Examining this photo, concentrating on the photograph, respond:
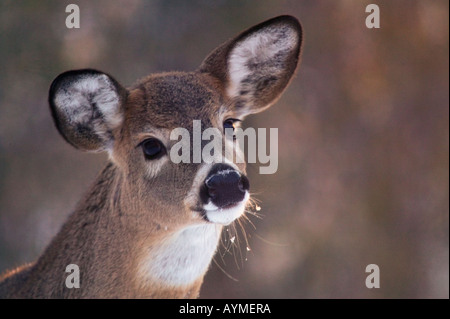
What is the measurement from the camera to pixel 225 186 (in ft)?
14.6

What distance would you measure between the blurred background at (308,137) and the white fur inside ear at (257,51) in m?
4.26

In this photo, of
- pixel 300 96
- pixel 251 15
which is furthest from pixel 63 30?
pixel 300 96

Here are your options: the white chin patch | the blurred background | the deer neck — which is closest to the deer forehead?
the deer neck

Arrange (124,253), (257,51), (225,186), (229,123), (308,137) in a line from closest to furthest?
(225,186) < (124,253) < (229,123) < (257,51) < (308,137)

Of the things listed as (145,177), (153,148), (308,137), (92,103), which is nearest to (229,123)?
(153,148)

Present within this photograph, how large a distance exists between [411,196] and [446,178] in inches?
24.2

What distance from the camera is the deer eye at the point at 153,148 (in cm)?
495

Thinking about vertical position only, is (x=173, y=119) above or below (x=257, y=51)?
below

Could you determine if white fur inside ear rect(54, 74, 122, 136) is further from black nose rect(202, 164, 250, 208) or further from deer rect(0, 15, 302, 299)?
black nose rect(202, 164, 250, 208)

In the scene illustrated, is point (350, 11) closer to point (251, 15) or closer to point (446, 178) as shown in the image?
point (251, 15)

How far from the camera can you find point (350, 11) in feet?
34.2

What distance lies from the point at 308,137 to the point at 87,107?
18.8 feet

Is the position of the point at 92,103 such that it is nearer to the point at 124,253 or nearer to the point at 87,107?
the point at 87,107
